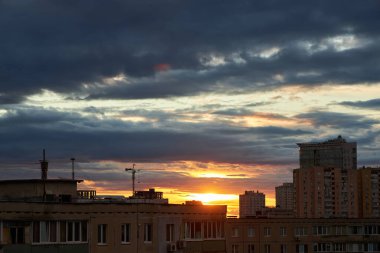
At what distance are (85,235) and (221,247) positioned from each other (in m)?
13.7

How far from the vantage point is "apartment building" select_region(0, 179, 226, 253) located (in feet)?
144

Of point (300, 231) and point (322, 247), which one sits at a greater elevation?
point (300, 231)

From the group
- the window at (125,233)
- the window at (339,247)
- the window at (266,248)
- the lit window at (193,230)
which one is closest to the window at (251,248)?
the window at (266,248)

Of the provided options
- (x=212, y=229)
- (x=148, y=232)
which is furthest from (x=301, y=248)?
(x=148, y=232)

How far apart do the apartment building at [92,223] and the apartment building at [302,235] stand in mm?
49792

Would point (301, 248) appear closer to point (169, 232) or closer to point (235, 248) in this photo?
point (235, 248)

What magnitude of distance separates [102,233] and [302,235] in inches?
3017

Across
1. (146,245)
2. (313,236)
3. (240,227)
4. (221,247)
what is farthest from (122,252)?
(313,236)

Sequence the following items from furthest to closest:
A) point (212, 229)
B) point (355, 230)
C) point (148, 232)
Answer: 1. point (355, 230)
2. point (212, 229)
3. point (148, 232)

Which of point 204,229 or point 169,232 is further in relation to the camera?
point 204,229

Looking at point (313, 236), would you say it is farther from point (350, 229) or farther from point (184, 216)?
point (184, 216)

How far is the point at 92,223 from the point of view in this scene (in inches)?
1896

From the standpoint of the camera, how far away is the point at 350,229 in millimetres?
128250

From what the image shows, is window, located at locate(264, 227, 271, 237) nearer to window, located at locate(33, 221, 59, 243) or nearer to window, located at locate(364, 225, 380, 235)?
window, located at locate(364, 225, 380, 235)
